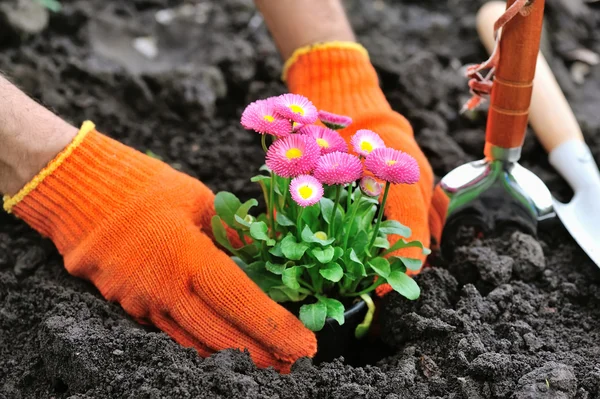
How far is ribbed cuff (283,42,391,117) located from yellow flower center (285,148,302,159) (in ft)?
1.45

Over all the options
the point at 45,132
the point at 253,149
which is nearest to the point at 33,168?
the point at 45,132

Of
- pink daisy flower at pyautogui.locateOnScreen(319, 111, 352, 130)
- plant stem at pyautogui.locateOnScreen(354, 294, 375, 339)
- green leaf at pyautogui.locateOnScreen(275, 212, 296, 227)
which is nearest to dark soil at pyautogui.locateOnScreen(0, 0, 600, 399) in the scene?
plant stem at pyautogui.locateOnScreen(354, 294, 375, 339)

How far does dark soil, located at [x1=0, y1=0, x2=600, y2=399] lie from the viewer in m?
1.17

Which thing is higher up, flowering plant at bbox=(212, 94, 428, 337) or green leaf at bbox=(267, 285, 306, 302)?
flowering plant at bbox=(212, 94, 428, 337)

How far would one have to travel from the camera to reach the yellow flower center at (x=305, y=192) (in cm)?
111

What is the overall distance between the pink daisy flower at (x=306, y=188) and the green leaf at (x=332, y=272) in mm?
143

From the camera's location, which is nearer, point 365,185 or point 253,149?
point 365,185

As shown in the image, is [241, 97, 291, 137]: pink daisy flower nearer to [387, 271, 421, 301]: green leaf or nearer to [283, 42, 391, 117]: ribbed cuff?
[387, 271, 421, 301]: green leaf

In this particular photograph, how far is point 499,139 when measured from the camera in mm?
1415

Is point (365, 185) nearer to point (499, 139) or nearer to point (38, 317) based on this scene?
point (499, 139)

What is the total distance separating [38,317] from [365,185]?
25.6 inches

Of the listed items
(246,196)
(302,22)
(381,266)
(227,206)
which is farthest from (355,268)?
(302,22)

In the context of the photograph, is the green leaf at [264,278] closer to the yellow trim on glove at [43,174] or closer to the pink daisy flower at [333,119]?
the pink daisy flower at [333,119]

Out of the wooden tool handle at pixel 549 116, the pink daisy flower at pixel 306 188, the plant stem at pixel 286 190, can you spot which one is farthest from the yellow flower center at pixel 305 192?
the wooden tool handle at pixel 549 116
